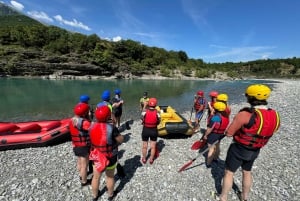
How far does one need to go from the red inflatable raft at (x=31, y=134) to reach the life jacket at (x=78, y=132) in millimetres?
3549

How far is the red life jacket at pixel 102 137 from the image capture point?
3.47 metres

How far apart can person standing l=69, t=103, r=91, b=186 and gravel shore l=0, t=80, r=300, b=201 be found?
717 millimetres

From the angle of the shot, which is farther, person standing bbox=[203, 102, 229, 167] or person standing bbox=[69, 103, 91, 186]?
person standing bbox=[203, 102, 229, 167]

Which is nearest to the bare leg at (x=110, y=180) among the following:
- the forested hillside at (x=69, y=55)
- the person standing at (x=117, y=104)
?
the person standing at (x=117, y=104)

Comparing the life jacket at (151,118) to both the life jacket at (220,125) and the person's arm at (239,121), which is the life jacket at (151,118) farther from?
the person's arm at (239,121)

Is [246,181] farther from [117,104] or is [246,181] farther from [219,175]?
[117,104]

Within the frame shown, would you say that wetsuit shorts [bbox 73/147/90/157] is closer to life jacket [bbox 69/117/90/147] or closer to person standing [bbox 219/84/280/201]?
life jacket [bbox 69/117/90/147]

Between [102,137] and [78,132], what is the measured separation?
1004 mm

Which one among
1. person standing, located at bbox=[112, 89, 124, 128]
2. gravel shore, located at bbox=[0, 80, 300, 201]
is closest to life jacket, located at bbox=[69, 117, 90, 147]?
gravel shore, located at bbox=[0, 80, 300, 201]

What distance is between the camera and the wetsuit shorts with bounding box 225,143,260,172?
3.38 metres

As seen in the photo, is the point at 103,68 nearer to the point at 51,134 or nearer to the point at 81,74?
the point at 81,74

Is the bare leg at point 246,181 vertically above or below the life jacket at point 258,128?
below

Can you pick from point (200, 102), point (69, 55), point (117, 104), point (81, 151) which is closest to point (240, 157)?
point (81, 151)

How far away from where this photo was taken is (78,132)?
13.8 ft
